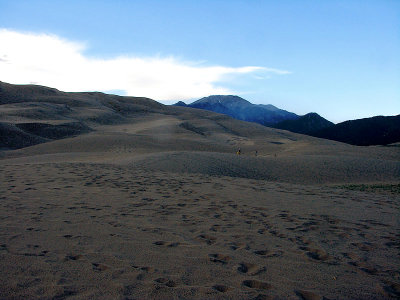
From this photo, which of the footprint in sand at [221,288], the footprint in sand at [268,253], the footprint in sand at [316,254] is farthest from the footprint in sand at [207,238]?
the footprint in sand at [221,288]

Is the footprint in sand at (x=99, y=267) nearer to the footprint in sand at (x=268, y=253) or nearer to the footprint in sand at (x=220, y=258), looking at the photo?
the footprint in sand at (x=220, y=258)

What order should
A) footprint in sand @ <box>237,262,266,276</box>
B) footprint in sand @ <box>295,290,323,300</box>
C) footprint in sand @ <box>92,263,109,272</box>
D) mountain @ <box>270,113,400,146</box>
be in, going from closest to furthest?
footprint in sand @ <box>295,290,323,300</box> < footprint in sand @ <box>92,263,109,272</box> < footprint in sand @ <box>237,262,266,276</box> < mountain @ <box>270,113,400,146</box>

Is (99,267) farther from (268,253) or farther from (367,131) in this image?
(367,131)

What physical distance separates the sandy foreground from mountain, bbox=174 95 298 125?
4303 inches

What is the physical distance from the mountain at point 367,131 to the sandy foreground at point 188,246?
52242mm

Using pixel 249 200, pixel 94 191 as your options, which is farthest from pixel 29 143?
pixel 249 200

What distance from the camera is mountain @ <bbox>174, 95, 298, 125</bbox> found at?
11919 centimetres

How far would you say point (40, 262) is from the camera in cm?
365

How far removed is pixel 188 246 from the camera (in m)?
4.42

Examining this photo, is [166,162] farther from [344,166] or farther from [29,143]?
[29,143]

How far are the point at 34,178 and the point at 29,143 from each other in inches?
786

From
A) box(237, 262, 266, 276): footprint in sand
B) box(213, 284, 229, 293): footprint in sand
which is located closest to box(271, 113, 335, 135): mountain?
box(237, 262, 266, 276): footprint in sand

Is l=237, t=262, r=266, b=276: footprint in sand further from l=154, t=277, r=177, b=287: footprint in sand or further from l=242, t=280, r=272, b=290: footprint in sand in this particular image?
l=154, t=277, r=177, b=287: footprint in sand

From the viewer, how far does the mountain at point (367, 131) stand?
5441 cm
